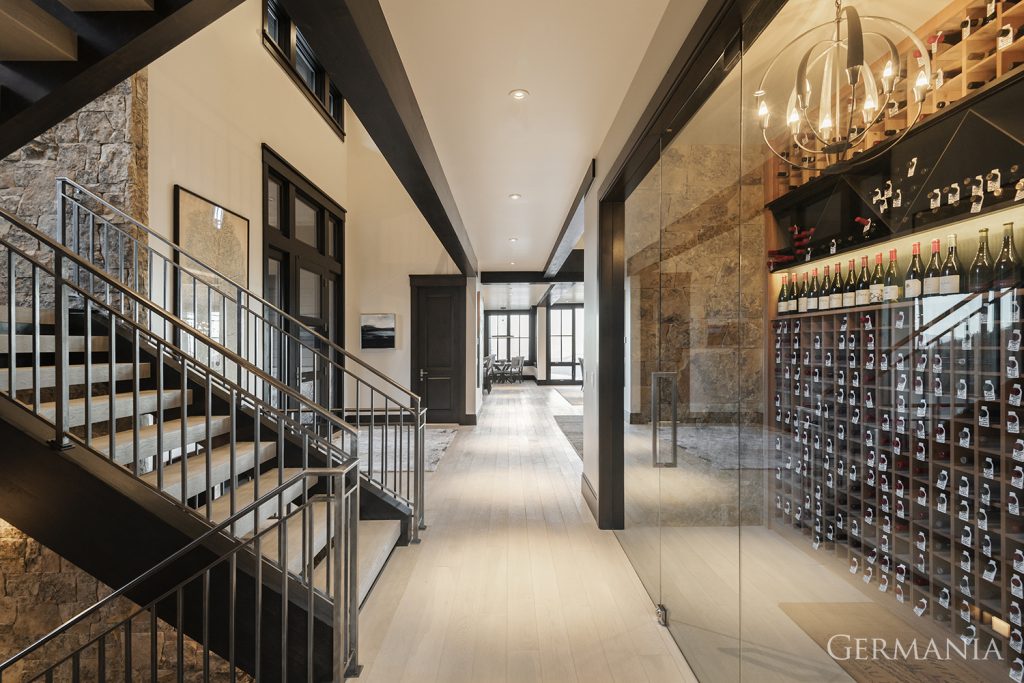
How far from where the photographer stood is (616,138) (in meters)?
3.50

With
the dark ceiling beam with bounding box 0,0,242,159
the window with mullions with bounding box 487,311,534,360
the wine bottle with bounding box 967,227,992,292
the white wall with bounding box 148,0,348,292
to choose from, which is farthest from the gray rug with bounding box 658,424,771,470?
the window with mullions with bounding box 487,311,534,360

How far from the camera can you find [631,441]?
3.54m

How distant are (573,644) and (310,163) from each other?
623 centimetres

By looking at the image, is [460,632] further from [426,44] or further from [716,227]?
[426,44]

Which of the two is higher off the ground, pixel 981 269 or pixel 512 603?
pixel 981 269

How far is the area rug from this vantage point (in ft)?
2.96

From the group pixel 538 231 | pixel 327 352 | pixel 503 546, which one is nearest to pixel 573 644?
pixel 503 546

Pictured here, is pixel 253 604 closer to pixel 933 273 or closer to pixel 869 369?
pixel 869 369

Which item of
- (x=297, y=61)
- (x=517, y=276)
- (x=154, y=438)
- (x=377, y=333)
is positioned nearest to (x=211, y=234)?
(x=154, y=438)

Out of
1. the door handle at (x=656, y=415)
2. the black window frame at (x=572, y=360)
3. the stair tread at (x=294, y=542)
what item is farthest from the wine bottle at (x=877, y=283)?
the black window frame at (x=572, y=360)

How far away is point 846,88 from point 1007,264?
1.99ft

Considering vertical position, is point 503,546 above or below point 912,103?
below

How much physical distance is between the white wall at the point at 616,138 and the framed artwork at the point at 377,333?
4935 mm

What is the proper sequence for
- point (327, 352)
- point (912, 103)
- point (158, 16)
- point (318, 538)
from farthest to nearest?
point (327, 352), point (318, 538), point (158, 16), point (912, 103)
